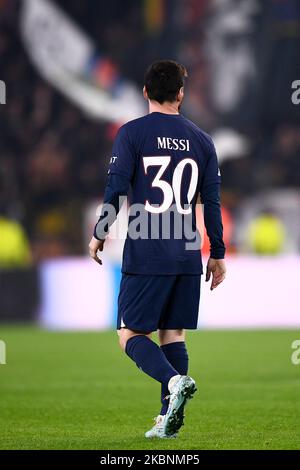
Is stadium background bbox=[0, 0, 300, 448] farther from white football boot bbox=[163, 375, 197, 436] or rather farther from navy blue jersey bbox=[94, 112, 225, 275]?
white football boot bbox=[163, 375, 197, 436]

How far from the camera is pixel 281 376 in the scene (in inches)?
404

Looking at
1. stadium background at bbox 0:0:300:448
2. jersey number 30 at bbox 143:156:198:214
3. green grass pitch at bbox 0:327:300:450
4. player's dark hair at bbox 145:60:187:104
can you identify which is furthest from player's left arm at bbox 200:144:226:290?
stadium background at bbox 0:0:300:448

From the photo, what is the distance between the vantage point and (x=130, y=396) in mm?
9070

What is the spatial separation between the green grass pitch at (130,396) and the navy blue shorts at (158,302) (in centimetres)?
61

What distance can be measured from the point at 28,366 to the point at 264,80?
9.09 metres

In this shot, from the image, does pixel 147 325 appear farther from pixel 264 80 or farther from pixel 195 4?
pixel 195 4

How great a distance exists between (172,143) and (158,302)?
0.83m

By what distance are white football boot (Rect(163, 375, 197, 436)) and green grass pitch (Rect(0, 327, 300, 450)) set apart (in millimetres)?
161

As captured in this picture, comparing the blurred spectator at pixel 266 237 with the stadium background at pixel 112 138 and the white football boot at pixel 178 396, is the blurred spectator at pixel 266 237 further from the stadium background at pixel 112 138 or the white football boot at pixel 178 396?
the white football boot at pixel 178 396

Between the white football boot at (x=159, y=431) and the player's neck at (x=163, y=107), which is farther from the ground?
the player's neck at (x=163, y=107)

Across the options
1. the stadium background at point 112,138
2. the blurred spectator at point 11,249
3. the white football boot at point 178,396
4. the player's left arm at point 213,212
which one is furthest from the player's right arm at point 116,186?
the blurred spectator at point 11,249

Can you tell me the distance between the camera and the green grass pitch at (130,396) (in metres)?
6.81

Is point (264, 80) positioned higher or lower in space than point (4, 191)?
higher

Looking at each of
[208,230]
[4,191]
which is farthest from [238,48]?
[208,230]
